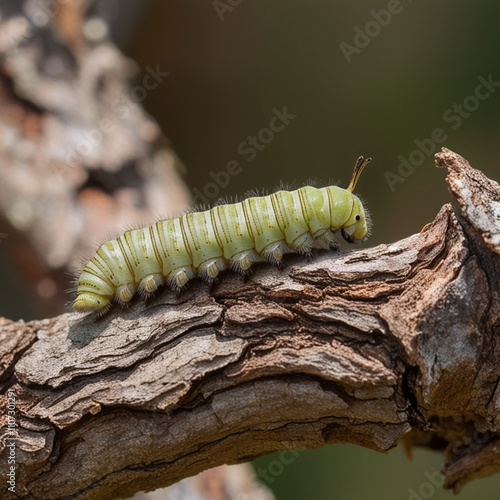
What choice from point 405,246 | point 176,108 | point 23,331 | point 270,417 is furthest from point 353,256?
point 176,108

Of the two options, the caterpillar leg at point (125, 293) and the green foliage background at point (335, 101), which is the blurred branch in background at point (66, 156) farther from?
the caterpillar leg at point (125, 293)

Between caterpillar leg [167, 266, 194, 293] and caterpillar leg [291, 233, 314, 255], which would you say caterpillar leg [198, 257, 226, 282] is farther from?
caterpillar leg [291, 233, 314, 255]

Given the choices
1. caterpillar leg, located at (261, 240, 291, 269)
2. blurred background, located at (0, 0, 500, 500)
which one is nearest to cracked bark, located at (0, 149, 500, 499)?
caterpillar leg, located at (261, 240, 291, 269)

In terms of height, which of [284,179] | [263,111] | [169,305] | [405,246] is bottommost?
[405,246]

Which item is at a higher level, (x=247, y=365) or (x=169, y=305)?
(x=169, y=305)

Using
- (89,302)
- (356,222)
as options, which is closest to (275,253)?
(356,222)

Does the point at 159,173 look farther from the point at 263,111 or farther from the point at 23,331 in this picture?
the point at 23,331

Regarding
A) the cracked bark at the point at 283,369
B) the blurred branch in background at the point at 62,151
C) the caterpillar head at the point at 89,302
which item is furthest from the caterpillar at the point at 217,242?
the blurred branch in background at the point at 62,151
